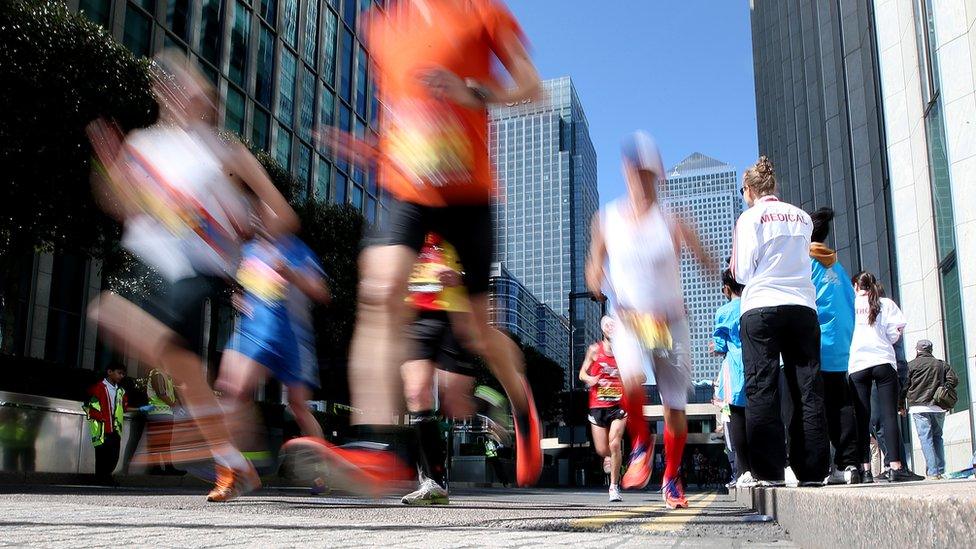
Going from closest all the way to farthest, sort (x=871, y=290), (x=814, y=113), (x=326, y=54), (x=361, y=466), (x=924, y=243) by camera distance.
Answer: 1. (x=361, y=466)
2. (x=871, y=290)
3. (x=924, y=243)
4. (x=814, y=113)
5. (x=326, y=54)

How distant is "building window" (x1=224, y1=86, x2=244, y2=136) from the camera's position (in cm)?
3325

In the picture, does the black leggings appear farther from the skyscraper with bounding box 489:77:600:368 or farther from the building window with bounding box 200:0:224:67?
the skyscraper with bounding box 489:77:600:368

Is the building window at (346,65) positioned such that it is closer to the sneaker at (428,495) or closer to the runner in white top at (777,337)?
the runner in white top at (777,337)

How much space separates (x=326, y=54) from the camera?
43344mm

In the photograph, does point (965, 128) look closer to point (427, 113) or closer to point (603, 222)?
point (603, 222)

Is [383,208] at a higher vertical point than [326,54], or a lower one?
lower

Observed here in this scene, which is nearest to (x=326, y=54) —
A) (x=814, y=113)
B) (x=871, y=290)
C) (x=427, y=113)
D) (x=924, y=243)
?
(x=814, y=113)

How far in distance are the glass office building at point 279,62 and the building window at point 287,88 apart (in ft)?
0.15

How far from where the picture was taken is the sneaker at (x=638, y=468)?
241 inches

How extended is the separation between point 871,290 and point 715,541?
509cm

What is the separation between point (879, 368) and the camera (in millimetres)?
6938

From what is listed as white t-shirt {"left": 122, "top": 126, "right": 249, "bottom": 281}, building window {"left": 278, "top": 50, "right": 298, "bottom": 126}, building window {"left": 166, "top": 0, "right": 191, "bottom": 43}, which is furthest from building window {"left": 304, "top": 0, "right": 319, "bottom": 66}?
white t-shirt {"left": 122, "top": 126, "right": 249, "bottom": 281}

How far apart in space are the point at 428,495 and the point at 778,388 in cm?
191

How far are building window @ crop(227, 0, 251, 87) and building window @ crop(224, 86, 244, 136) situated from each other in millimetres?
505
